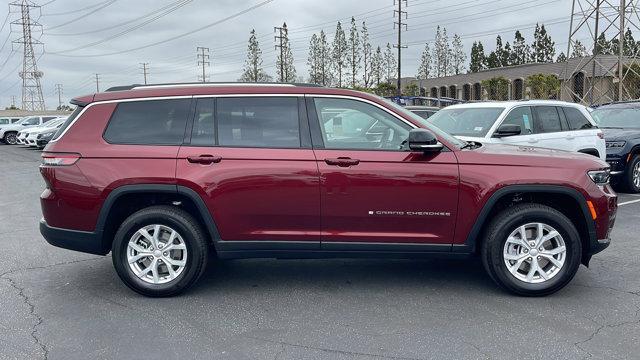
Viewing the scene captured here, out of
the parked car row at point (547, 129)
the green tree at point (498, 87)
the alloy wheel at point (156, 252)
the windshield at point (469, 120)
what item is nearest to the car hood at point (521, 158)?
the alloy wheel at point (156, 252)

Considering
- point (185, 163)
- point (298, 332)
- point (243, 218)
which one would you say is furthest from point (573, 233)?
point (185, 163)

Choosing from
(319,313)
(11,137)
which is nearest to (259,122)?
(319,313)

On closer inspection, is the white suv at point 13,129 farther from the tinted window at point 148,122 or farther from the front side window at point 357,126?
the front side window at point 357,126

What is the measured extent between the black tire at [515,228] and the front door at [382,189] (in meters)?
0.37

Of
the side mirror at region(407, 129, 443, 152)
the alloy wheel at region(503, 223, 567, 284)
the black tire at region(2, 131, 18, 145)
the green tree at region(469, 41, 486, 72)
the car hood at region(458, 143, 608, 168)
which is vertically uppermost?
the green tree at region(469, 41, 486, 72)

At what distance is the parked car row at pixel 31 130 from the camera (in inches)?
956

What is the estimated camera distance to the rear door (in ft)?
Answer: 14.8

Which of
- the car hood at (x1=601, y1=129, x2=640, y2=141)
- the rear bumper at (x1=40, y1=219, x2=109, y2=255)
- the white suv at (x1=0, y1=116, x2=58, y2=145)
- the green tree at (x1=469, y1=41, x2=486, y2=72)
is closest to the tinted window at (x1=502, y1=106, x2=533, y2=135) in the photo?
the car hood at (x1=601, y1=129, x2=640, y2=141)

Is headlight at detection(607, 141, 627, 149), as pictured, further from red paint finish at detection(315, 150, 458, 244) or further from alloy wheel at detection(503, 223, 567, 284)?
red paint finish at detection(315, 150, 458, 244)

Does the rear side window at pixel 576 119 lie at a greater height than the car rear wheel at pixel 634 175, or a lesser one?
greater

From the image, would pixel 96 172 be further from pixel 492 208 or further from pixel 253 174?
pixel 492 208

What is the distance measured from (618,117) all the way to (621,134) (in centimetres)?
134

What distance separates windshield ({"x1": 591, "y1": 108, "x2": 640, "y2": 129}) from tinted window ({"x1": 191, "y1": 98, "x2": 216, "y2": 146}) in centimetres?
961

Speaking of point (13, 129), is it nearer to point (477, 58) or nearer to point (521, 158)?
point (521, 158)
